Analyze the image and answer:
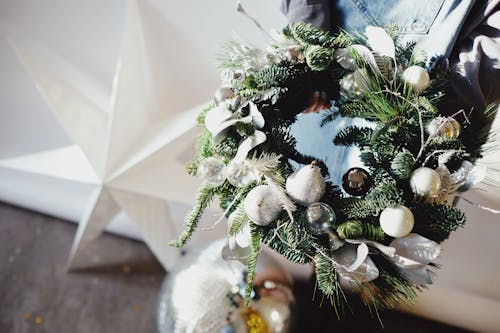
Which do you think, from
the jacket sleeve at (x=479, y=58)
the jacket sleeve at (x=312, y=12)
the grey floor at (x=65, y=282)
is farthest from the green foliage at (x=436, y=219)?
the grey floor at (x=65, y=282)

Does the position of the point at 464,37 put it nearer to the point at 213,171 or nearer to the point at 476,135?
the point at 476,135

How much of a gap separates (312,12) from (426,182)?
0.43 meters

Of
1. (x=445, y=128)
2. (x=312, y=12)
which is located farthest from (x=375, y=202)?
(x=312, y=12)

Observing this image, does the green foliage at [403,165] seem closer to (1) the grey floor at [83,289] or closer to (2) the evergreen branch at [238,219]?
(2) the evergreen branch at [238,219]

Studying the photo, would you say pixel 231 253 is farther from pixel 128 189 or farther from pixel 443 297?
pixel 443 297

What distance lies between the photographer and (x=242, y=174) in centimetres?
62

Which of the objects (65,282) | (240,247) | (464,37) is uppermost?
(464,37)

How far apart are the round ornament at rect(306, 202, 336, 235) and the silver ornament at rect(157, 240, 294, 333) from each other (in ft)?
1.60

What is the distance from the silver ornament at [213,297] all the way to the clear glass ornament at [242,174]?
454 mm

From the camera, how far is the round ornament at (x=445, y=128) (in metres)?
0.59

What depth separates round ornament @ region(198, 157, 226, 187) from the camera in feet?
2.08

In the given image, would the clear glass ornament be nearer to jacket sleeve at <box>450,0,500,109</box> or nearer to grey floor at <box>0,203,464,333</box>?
jacket sleeve at <box>450,0,500,109</box>

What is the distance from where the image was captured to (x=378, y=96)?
0.64 metres

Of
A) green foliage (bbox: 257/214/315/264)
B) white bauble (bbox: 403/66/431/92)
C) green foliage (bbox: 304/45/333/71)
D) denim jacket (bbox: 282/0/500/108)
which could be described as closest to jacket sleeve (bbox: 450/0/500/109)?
denim jacket (bbox: 282/0/500/108)
